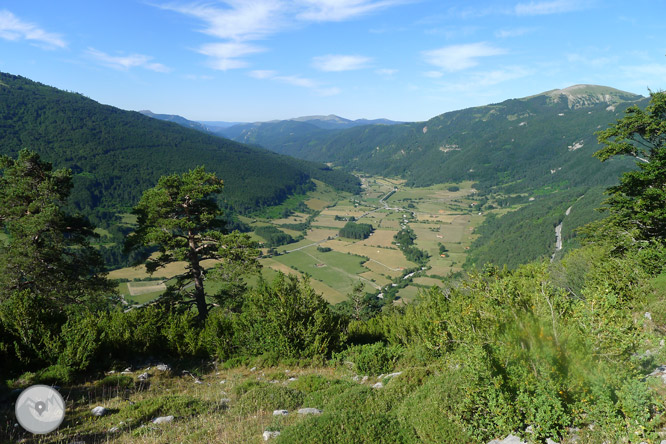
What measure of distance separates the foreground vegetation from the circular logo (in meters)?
0.37

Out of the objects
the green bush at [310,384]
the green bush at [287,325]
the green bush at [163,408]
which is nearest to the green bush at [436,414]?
the green bush at [310,384]

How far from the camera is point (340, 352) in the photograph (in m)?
16.0

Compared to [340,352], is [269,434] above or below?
above

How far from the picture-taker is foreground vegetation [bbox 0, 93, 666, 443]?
691 cm

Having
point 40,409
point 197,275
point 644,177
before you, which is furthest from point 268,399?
point 644,177

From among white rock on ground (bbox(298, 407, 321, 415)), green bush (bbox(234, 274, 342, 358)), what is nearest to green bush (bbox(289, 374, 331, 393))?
white rock on ground (bbox(298, 407, 321, 415))

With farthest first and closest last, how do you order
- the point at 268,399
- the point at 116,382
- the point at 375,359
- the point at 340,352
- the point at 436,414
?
the point at 340,352, the point at 375,359, the point at 116,382, the point at 268,399, the point at 436,414

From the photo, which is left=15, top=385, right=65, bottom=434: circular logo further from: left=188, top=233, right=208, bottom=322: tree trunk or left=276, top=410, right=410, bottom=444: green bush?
left=188, top=233, right=208, bottom=322: tree trunk

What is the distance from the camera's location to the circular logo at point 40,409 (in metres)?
8.57

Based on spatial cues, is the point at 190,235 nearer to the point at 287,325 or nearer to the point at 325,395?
the point at 287,325

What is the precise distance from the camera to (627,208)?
2320 cm

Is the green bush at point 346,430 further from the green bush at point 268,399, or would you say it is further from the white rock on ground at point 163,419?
the white rock on ground at point 163,419

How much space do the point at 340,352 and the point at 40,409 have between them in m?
11.1

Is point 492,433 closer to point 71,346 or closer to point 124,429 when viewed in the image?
point 124,429
